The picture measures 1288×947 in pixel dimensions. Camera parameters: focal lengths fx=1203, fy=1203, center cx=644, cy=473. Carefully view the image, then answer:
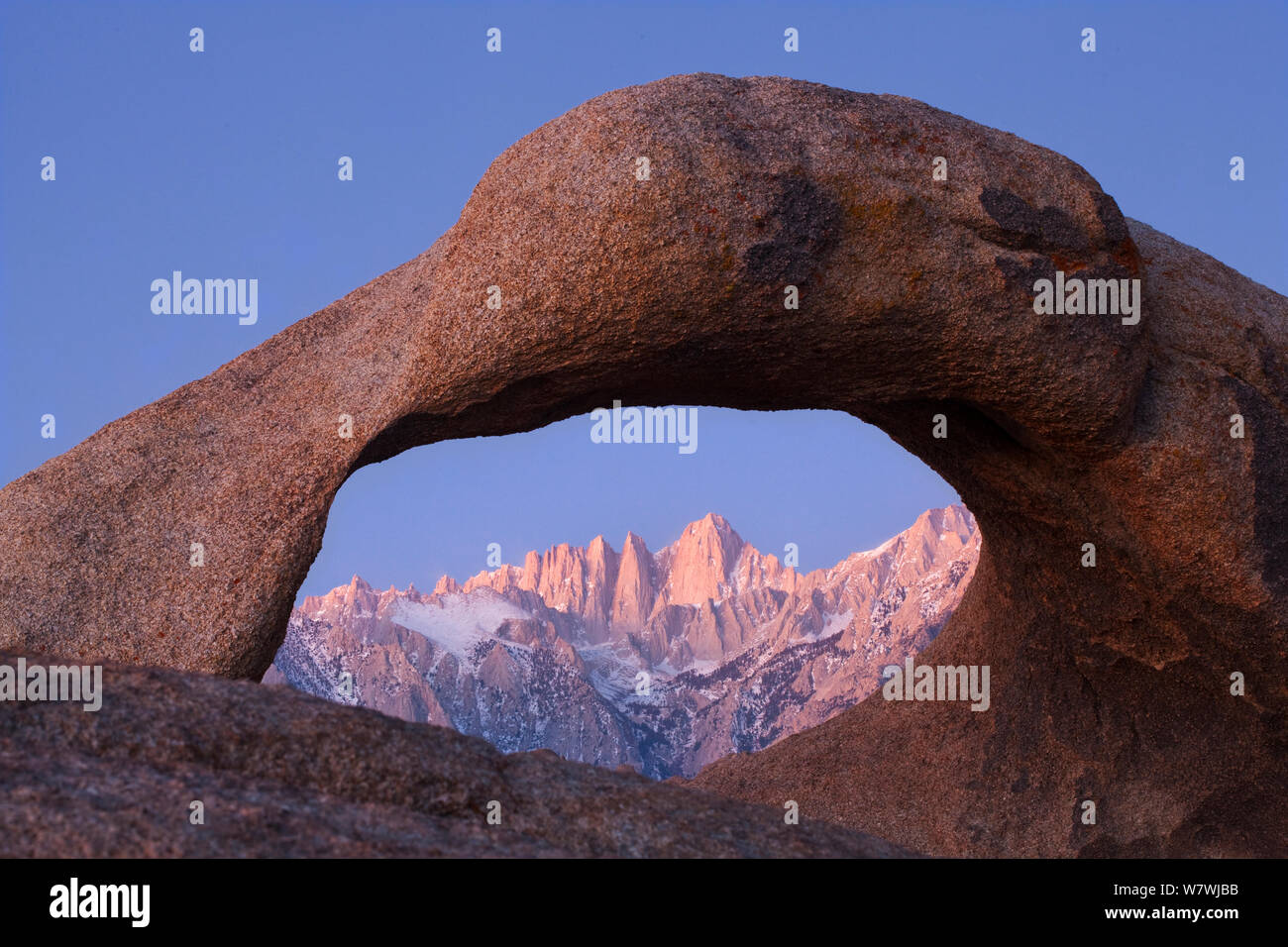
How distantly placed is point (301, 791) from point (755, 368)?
18.2 ft

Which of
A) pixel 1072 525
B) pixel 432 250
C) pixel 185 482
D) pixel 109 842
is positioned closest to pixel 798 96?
pixel 432 250

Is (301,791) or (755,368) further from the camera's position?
(755,368)

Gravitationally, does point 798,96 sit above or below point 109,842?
above

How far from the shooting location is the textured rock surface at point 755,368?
8773mm

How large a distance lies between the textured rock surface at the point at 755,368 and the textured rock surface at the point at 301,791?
3.51m

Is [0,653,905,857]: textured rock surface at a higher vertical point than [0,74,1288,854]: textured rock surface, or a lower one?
lower

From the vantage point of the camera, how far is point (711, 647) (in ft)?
402

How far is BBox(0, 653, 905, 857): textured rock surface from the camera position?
457 cm

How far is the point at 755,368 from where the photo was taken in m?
9.75

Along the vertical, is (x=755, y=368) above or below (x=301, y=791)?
above

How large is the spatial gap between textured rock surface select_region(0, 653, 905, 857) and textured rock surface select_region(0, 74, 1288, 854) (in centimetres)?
351

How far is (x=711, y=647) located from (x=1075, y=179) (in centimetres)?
11473

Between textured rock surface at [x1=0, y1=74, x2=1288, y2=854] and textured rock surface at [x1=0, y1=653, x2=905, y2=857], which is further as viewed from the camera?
textured rock surface at [x1=0, y1=74, x2=1288, y2=854]

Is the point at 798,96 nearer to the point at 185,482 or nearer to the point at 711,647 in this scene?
the point at 185,482
